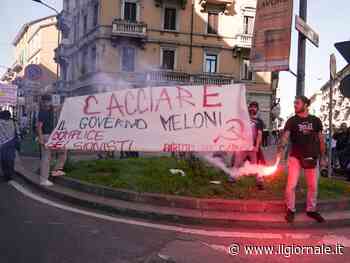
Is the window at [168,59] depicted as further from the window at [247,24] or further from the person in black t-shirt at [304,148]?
the person in black t-shirt at [304,148]

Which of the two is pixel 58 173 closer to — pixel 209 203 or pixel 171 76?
pixel 209 203

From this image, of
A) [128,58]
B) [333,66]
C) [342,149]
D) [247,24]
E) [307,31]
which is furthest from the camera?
[247,24]

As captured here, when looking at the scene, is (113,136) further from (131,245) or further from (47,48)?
(47,48)

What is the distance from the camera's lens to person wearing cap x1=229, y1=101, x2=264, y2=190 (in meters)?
8.00

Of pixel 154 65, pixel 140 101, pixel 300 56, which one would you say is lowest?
pixel 140 101

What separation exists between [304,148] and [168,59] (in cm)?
3374

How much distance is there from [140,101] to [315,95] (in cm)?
15267

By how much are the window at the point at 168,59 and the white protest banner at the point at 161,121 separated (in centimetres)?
3040

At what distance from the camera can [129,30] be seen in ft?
124

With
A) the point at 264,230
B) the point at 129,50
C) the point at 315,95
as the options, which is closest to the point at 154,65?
the point at 129,50

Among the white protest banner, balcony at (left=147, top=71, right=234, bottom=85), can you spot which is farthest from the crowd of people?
balcony at (left=147, top=71, right=234, bottom=85)

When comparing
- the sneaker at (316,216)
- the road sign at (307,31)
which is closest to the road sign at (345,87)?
the road sign at (307,31)

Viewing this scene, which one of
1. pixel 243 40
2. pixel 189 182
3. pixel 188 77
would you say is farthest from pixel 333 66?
→ pixel 243 40

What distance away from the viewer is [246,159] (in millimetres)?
8242
